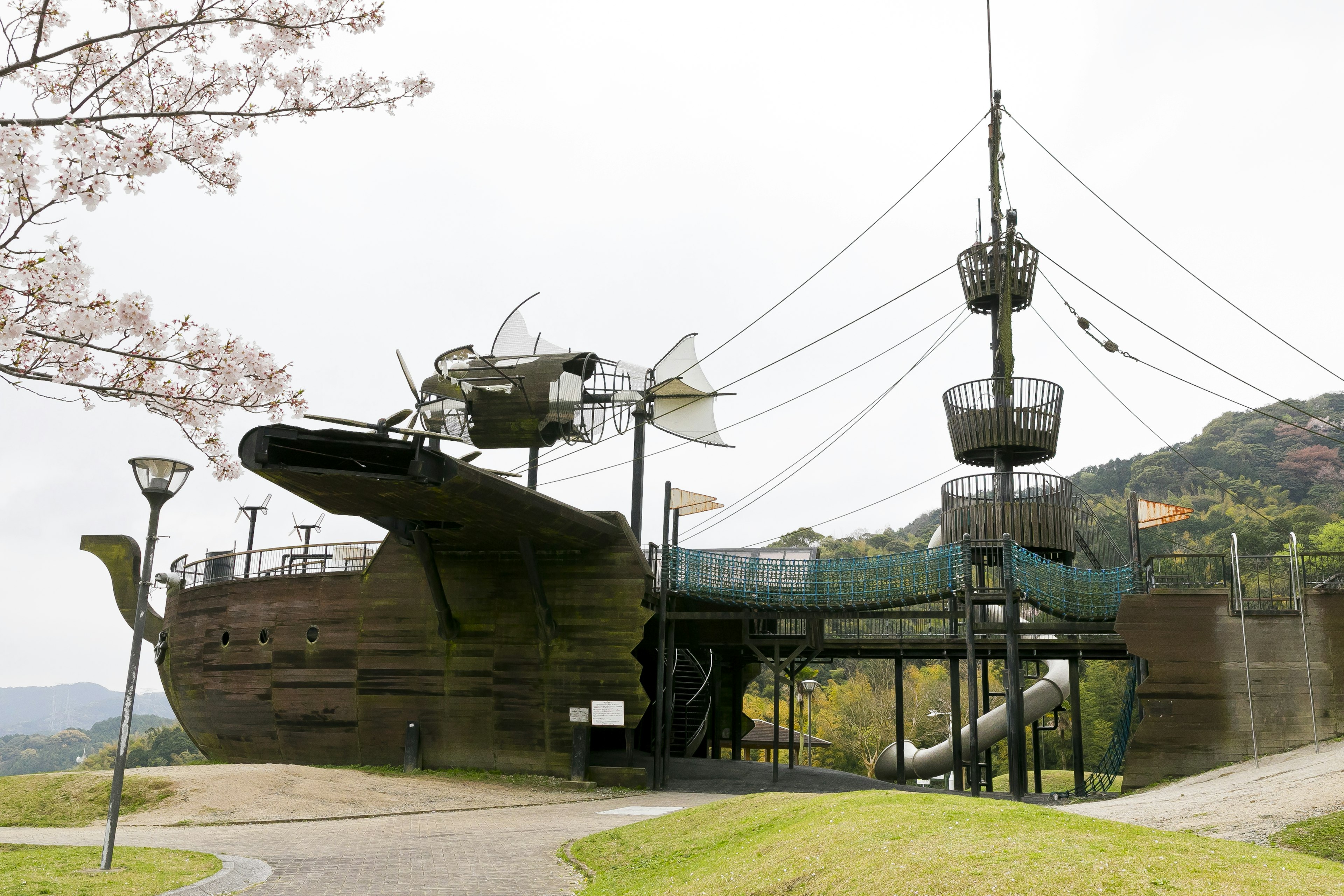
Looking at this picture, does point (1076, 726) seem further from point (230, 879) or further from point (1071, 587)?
point (230, 879)

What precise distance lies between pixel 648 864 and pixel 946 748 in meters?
25.1

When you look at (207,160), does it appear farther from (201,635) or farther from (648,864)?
(201,635)

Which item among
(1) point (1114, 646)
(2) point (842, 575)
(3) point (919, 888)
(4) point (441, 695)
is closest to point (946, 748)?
(1) point (1114, 646)

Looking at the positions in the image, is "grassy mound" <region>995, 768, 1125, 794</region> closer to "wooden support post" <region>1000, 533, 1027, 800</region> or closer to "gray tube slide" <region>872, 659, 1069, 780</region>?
"gray tube slide" <region>872, 659, 1069, 780</region>

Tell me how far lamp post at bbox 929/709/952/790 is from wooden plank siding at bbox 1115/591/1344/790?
12460 millimetres

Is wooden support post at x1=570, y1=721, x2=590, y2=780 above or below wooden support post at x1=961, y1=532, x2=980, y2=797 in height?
below

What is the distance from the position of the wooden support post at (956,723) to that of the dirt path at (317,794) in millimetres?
9143

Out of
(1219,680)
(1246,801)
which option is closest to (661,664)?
(1219,680)

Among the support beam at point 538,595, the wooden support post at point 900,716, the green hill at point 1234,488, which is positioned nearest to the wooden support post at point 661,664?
the support beam at point 538,595

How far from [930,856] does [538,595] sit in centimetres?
1387

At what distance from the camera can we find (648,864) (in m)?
10.3

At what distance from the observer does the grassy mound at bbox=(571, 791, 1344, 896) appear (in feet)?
21.3

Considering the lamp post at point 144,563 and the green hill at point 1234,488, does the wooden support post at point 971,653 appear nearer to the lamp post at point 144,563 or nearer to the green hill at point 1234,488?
the lamp post at point 144,563

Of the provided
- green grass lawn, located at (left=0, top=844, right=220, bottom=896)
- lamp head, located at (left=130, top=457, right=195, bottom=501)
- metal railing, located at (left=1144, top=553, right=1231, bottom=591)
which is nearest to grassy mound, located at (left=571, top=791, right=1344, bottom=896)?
green grass lawn, located at (left=0, top=844, right=220, bottom=896)
